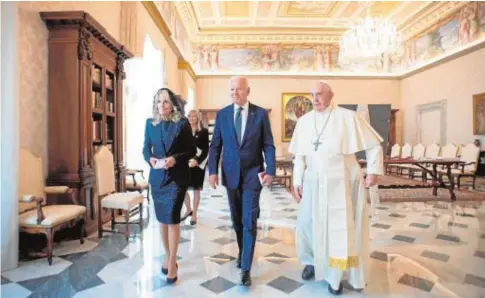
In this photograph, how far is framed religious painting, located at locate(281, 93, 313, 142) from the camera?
1494 centimetres

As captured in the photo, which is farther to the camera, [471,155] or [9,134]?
[471,155]

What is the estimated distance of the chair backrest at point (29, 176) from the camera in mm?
3619

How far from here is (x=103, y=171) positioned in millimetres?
4387

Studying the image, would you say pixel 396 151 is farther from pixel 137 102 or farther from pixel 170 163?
pixel 170 163

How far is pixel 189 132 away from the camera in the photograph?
3.08m

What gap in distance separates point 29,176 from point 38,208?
0.52 metres

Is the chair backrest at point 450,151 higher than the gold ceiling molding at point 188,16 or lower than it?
lower

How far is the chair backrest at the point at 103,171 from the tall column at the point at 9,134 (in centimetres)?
109

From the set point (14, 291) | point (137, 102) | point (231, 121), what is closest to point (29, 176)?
point (14, 291)

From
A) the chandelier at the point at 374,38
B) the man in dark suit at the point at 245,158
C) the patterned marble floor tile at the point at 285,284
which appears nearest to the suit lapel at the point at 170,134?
the man in dark suit at the point at 245,158

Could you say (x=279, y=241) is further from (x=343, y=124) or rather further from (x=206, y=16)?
(x=206, y=16)

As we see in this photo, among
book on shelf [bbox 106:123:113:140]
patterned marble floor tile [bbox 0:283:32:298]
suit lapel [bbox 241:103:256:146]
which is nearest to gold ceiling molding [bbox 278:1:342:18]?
book on shelf [bbox 106:123:113:140]

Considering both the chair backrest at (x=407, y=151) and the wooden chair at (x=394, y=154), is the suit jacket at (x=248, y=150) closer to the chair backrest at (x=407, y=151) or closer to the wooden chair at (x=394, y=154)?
the chair backrest at (x=407, y=151)

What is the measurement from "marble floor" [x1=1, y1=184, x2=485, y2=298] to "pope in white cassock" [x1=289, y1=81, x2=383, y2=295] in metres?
0.25
